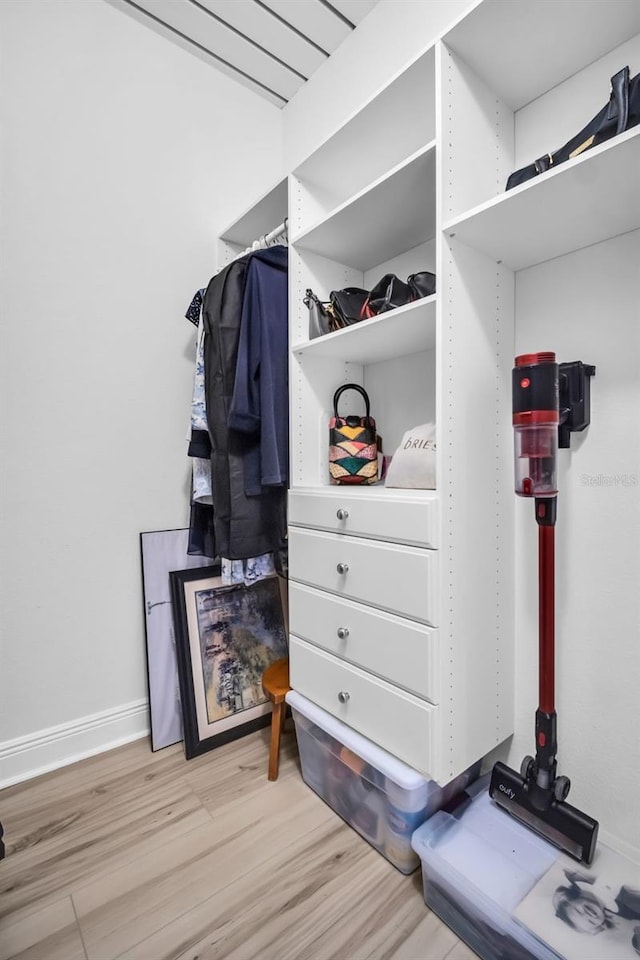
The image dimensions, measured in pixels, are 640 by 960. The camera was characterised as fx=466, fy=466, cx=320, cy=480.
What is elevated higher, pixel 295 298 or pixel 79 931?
pixel 295 298

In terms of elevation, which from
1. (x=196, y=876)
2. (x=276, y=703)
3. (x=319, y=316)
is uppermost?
(x=319, y=316)

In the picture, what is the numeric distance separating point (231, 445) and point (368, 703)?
2.92ft

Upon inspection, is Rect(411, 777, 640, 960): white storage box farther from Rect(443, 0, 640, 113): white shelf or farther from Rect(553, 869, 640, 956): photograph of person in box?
Rect(443, 0, 640, 113): white shelf

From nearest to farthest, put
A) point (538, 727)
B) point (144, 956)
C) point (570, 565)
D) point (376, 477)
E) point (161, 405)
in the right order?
point (144, 956) < point (538, 727) < point (570, 565) < point (376, 477) < point (161, 405)

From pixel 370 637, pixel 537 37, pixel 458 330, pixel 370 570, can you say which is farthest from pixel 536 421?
pixel 537 37

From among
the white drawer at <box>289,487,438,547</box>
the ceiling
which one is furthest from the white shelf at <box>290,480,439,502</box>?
the ceiling

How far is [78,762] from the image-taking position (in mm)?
1679

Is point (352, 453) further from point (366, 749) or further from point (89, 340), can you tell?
point (89, 340)

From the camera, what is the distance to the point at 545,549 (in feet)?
3.66

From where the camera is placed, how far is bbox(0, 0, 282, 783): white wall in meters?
1.57

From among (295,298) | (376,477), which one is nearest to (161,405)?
(295,298)

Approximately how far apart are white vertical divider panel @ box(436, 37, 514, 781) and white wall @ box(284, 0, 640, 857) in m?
0.06

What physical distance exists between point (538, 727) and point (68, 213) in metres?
2.17

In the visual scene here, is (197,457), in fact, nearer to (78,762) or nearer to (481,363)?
(481,363)
